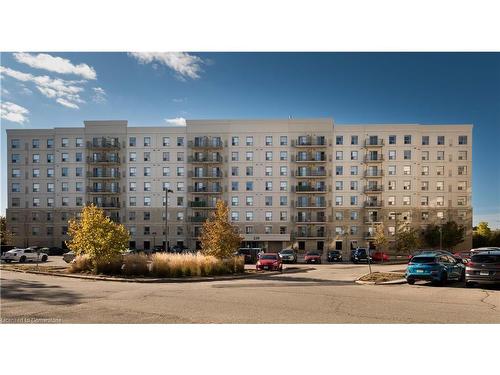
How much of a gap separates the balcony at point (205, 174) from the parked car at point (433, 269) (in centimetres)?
4435

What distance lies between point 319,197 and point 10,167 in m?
52.0

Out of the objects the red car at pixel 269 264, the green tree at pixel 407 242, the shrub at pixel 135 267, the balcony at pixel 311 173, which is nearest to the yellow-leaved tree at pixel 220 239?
the red car at pixel 269 264

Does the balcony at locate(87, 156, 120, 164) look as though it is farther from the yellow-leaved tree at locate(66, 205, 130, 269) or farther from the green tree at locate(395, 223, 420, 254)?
the green tree at locate(395, 223, 420, 254)

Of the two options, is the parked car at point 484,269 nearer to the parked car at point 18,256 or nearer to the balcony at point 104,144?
the parked car at point 18,256

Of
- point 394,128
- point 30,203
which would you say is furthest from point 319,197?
point 30,203

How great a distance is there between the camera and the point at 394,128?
5728 centimetres

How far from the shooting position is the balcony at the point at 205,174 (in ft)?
192

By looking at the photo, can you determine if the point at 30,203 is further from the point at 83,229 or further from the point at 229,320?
the point at 229,320

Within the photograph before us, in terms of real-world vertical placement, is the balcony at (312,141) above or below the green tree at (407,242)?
above

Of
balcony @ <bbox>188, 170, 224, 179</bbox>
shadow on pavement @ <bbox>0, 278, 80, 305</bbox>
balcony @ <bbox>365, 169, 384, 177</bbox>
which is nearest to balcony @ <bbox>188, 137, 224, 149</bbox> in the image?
balcony @ <bbox>188, 170, 224, 179</bbox>

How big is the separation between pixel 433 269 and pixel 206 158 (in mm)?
46377

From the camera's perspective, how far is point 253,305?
35.4ft

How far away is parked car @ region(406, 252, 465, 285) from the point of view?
1562cm

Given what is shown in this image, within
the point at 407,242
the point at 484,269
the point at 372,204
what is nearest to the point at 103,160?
the point at 372,204
